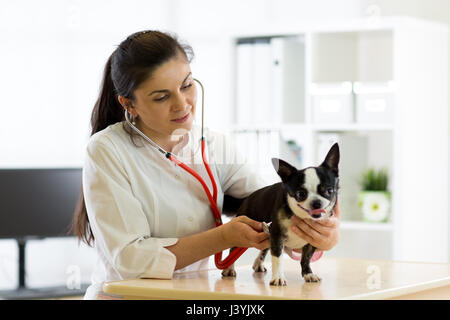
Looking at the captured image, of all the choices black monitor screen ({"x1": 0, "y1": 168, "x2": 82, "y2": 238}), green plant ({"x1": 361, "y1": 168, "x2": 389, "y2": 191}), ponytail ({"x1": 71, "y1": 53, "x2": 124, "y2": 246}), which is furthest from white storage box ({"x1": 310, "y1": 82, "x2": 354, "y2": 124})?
ponytail ({"x1": 71, "y1": 53, "x2": 124, "y2": 246})

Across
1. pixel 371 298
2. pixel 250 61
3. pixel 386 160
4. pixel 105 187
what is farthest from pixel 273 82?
pixel 371 298

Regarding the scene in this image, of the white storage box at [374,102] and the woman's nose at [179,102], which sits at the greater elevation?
the white storage box at [374,102]

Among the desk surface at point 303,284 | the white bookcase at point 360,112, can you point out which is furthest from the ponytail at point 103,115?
the white bookcase at point 360,112

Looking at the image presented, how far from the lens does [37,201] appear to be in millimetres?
3186

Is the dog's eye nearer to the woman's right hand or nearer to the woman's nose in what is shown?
the woman's right hand

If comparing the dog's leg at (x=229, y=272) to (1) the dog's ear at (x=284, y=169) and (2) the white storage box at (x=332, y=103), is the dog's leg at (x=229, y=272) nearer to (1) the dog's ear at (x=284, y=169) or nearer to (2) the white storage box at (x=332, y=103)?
(1) the dog's ear at (x=284, y=169)

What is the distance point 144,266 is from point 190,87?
0.38 metres

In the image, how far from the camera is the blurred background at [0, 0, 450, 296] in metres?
2.93

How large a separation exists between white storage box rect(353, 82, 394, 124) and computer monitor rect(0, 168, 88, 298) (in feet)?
4.24

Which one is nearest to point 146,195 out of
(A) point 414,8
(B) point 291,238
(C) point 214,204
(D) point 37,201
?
(C) point 214,204

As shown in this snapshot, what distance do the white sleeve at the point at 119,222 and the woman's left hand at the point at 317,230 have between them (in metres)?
0.27

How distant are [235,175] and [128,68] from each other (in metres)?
0.36

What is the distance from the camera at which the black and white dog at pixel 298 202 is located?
1.15 metres

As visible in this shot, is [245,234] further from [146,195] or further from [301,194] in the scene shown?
[146,195]
